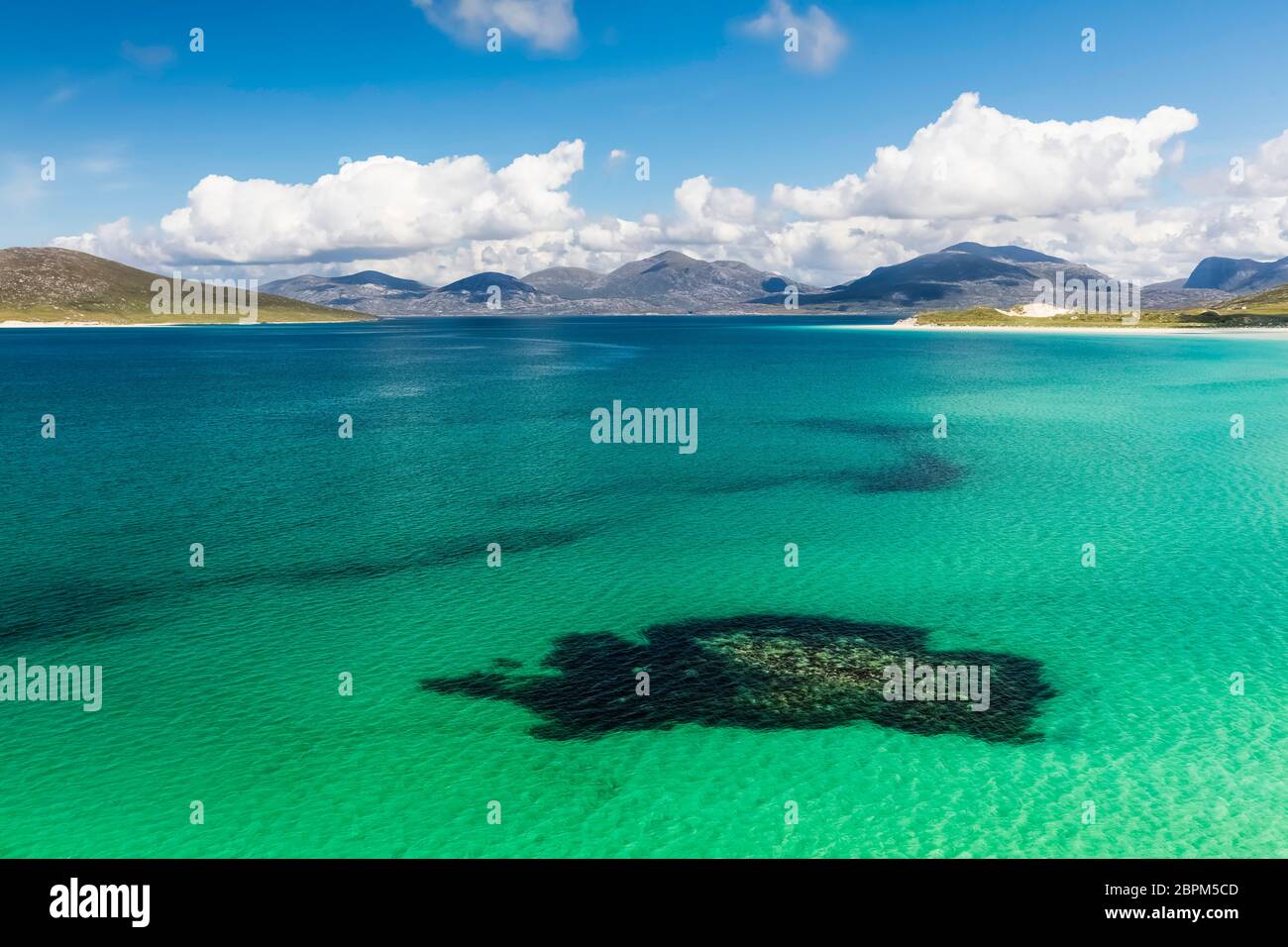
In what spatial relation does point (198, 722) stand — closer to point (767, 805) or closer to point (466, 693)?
point (466, 693)

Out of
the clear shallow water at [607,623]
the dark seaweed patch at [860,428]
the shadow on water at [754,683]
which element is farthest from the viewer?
the dark seaweed patch at [860,428]

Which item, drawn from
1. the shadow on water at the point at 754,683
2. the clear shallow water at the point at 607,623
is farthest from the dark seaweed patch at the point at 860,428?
the shadow on water at the point at 754,683

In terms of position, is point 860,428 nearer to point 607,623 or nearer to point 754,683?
point 607,623

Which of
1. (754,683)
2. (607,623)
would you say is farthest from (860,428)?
(754,683)

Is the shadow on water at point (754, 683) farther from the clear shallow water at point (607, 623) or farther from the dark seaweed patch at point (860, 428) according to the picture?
the dark seaweed patch at point (860, 428)

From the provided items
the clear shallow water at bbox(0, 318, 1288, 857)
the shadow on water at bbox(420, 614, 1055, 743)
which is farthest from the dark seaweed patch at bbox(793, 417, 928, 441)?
the shadow on water at bbox(420, 614, 1055, 743)

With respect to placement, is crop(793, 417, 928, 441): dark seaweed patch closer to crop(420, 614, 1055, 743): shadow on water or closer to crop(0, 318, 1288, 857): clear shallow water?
crop(0, 318, 1288, 857): clear shallow water
